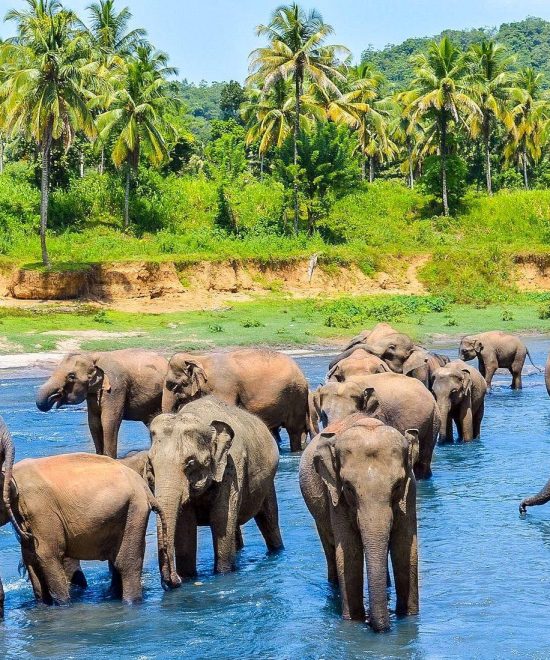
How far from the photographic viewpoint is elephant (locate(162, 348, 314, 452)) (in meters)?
14.1

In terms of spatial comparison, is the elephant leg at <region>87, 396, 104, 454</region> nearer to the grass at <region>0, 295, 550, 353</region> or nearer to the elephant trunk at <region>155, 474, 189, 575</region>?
the elephant trunk at <region>155, 474, 189, 575</region>

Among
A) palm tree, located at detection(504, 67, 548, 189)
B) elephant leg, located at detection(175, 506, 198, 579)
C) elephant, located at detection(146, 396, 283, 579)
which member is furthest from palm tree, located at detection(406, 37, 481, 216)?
elephant leg, located at detection(175, 506, 198, 579)

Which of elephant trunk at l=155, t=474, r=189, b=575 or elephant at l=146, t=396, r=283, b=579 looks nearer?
elephant trunk at l=155, t=474, r=189, b=575

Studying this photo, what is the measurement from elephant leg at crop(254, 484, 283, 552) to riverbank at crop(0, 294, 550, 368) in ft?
62.4

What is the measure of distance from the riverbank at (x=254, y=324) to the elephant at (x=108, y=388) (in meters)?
14.7

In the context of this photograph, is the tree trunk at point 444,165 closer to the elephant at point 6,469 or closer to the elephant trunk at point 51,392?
the elephant trunk at point 51,392

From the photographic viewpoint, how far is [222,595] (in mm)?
10047

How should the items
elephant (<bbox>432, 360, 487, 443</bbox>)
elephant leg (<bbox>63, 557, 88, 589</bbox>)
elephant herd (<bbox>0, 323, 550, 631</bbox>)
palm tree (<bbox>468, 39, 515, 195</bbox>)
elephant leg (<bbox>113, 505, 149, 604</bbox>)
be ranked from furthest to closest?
palm tree (<bbox>468, 39, 515, 195</bbox>) < elephant (<bbox>432, 360, 487, 443</bbox>) < elephant leg (<bbox>63, 557, 88, 589</bbox>) < elephant leg (<bbox>113, 505, 149, 604</bbox>) < elephant herd (<bbox>0, 323, 550, 631</bbox>)

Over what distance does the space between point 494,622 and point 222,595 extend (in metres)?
2.33

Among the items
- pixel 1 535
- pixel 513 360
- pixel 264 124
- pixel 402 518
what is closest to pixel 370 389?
pixel 402 518

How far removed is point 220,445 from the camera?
9.41 meters

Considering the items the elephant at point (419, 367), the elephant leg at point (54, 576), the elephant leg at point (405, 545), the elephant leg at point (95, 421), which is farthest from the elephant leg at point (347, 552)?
the elephant at point (419, 367)

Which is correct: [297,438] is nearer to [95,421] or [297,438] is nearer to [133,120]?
[95,421]

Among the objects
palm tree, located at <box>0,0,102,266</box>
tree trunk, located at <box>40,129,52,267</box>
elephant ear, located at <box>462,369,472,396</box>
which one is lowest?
elephant ear, located at <box>462,369,472,396</box>
